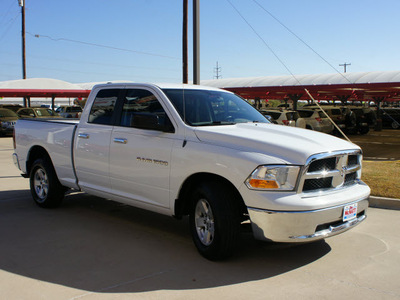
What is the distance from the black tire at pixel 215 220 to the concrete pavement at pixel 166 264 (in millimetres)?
165

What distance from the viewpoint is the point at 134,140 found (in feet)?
17.5

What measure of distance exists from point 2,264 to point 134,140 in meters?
1.97

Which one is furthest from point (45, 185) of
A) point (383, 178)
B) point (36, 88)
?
point (36, 88)

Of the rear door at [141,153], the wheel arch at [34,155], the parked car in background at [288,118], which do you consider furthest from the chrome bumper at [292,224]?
the parked car in background at [288,118]

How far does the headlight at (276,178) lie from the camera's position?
414cm

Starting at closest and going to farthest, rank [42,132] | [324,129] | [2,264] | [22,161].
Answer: [2,264] < [42,132] < [22,161] < [324,129]

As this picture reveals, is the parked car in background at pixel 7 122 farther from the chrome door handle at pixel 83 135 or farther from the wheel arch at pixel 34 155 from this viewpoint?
the chrome door handle at pixel 83 135

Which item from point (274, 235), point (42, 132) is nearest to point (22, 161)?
point (42, 132)

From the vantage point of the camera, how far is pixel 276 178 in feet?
13.6

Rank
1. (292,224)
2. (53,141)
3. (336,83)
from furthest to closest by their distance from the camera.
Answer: (336,83) < (53,141) < (292,224)

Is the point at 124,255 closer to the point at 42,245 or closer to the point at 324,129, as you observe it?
the point at 42,245

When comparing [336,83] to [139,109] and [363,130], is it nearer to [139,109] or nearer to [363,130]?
[363,130]

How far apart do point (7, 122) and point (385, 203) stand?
A: 2187 cm

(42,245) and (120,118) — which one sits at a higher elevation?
(120,118)
